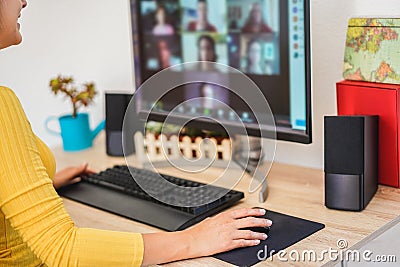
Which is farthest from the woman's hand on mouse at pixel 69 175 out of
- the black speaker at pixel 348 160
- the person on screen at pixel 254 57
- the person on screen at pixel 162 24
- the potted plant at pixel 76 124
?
the black speaker at pixel 348 160

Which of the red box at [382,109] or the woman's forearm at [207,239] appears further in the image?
the red box at [382,109]

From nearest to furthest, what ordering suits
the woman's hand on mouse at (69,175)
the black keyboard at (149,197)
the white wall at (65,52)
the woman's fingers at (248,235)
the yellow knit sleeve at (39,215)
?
the yellow knit sleeve at (39,215)
the woman's fingers at (248,235)
the black keyboard at (149,197)
the woman's hand on mouse at (69,175)
the white wall at (65,52)

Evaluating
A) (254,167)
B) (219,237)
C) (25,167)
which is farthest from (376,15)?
(25,167)

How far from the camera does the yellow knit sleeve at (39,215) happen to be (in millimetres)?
987

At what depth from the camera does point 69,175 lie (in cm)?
154

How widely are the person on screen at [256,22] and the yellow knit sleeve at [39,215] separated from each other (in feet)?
1.86

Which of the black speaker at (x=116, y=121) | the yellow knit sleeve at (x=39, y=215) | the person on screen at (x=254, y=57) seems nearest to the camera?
the yellow knit sleeve at (x=39, y=215)

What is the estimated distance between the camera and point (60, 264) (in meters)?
0.99

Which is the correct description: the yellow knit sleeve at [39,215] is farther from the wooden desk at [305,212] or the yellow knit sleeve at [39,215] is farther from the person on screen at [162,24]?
the person on screen at [162,24]

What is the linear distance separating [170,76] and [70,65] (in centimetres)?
60

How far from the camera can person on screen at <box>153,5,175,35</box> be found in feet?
5.16

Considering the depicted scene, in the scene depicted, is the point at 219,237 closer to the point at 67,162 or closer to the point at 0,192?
the point at 0,192

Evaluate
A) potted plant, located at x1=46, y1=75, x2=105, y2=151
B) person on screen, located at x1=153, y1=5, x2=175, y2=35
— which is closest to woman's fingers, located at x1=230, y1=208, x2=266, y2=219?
person on screen, located at x1=153, y1=5, x2=175, y2=35

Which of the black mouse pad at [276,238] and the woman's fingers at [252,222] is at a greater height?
the woman's fingers at [252,222]
